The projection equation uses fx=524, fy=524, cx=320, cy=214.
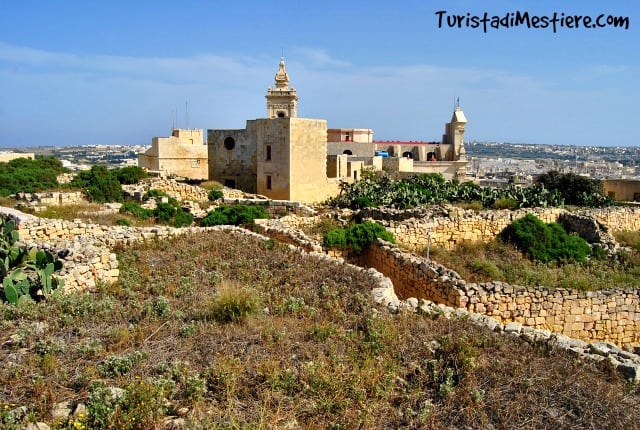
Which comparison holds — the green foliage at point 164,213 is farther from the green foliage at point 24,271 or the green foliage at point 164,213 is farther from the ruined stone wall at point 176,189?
the green foliage at point 24,271

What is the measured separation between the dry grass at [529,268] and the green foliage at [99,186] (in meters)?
10.6

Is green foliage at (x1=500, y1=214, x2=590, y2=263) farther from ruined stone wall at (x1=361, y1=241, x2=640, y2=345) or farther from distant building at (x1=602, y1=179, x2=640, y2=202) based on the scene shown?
distant building at (x1=602, y1=179, x2=640, y2=202)

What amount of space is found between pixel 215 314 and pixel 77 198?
11985 mm

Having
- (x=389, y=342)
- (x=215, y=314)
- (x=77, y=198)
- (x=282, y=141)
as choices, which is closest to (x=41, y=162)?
(x=77, y=198)

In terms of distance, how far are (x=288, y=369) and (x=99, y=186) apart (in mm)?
14583

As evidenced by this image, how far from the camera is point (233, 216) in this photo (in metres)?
13.9

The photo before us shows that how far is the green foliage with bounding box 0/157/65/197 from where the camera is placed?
17125 millimetres


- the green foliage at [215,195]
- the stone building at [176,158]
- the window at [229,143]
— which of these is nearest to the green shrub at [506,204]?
the green foliage at [215,195]

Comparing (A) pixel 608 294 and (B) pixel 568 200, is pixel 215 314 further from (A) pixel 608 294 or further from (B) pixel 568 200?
(B) pixel 568 200

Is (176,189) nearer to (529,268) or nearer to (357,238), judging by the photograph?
(357,238)

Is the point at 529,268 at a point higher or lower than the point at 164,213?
lower

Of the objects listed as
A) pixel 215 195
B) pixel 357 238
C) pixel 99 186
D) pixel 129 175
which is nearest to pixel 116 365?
pixel 357 238

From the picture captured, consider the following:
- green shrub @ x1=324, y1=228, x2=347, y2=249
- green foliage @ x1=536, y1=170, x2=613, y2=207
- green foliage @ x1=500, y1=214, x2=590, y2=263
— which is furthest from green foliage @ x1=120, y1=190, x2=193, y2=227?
green foliage @ x1=536, y1=170, x2=613, y2=207

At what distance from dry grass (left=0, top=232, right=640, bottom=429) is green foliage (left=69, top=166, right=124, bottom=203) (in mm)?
11030
